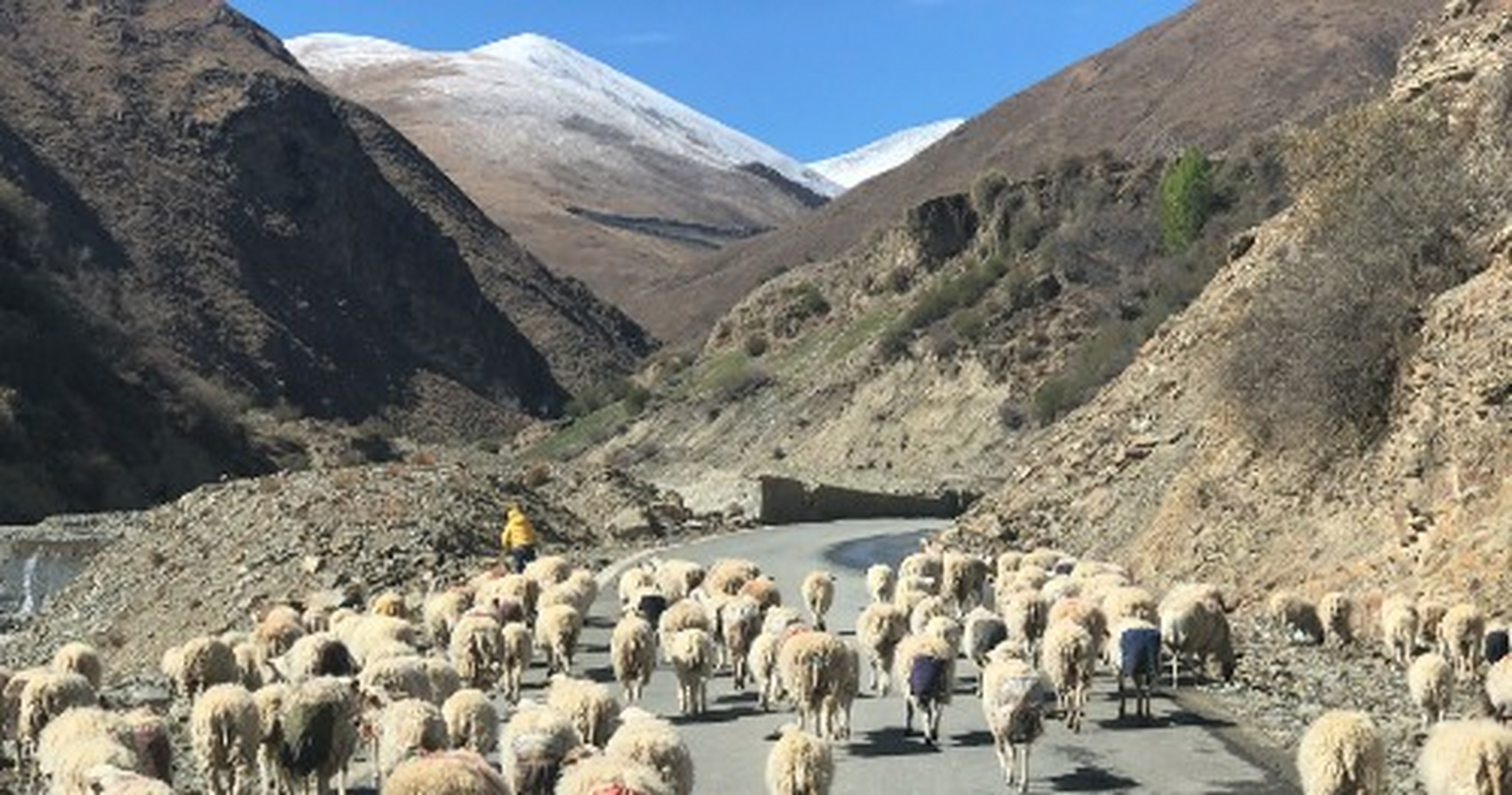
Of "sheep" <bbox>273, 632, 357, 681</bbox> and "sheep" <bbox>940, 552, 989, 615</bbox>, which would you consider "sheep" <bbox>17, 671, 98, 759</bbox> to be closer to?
"sheep" <bbox>273, 632, 357, 681</bbox>

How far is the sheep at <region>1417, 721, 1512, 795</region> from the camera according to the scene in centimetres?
1168

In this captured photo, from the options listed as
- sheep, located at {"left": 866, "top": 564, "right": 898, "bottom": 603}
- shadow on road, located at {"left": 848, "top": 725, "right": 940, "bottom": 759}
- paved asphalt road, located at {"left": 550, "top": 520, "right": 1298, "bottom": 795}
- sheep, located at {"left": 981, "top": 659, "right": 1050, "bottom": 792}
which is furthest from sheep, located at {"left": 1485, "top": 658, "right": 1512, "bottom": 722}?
sheep, located at {"left": 866, "top": 564, "right": 898, "bottom": 603}

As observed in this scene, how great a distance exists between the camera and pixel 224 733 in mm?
13859

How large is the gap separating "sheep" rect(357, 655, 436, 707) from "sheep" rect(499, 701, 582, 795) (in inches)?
108

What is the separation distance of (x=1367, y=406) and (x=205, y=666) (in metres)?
18.4

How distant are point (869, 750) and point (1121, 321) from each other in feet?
191

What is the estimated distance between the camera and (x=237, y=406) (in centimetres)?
9575

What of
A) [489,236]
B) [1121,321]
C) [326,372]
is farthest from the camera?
[489,236]

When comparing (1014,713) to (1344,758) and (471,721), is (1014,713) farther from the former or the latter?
(471,721)

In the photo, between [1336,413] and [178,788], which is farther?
[1336,413]

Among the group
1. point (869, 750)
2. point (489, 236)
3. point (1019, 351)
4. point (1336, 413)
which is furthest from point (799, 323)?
point (869, 750)

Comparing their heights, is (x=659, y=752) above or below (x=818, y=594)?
below

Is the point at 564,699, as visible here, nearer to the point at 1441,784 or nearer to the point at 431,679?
the point at 431,679

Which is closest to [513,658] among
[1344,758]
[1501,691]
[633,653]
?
[633,653]
